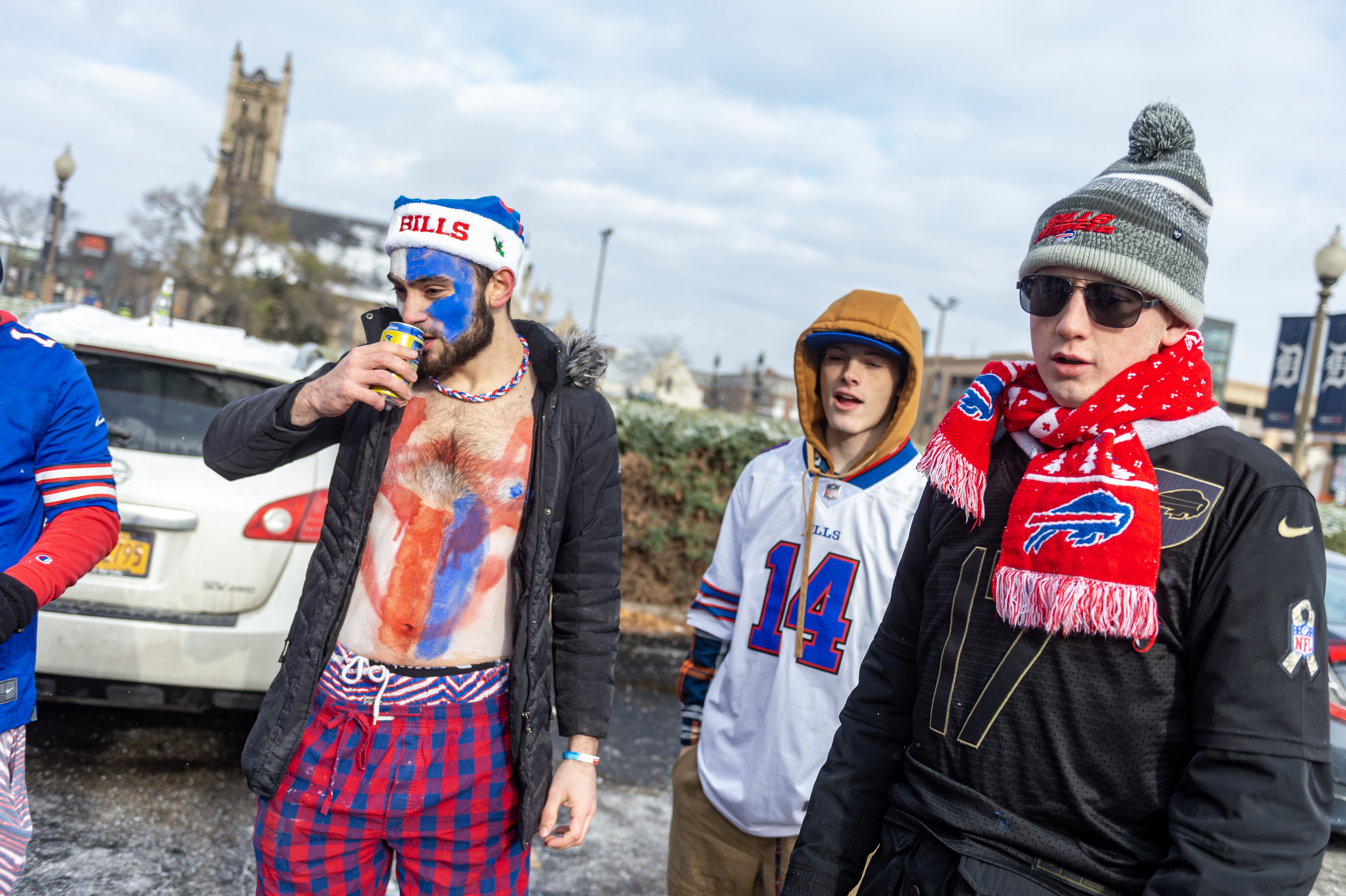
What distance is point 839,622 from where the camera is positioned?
8.97ft

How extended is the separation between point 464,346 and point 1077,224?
5.24ft

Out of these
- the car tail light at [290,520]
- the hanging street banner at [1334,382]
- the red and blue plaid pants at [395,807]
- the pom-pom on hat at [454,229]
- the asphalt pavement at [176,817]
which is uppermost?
the hanging street banner at [1334,382]

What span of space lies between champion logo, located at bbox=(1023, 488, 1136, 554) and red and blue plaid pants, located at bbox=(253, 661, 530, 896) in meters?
1.48

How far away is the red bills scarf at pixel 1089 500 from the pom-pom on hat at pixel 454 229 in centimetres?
152

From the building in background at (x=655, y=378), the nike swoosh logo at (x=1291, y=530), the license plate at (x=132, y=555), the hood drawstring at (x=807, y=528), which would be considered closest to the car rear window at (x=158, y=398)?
the license plate at (x=132, y=555)

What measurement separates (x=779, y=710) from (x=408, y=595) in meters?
1.13

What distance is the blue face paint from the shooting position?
101 inches

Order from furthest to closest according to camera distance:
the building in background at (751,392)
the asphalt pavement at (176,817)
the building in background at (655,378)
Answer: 1. the building in background at (655,378)
2. the building in background at (751,392)
3. the asphalt pavement at (176,817)

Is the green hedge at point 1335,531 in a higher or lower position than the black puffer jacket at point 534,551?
higher

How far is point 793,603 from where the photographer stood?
9.23 ft

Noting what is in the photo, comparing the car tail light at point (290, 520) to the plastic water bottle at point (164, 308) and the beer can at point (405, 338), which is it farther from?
the plastic water bottle at point (164, 308)

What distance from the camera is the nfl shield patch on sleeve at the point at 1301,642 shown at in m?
1.30

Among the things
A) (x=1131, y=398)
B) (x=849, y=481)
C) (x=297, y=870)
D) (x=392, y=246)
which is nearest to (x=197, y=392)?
(x=392, y=246)

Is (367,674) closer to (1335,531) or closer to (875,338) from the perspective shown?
(875,338)
